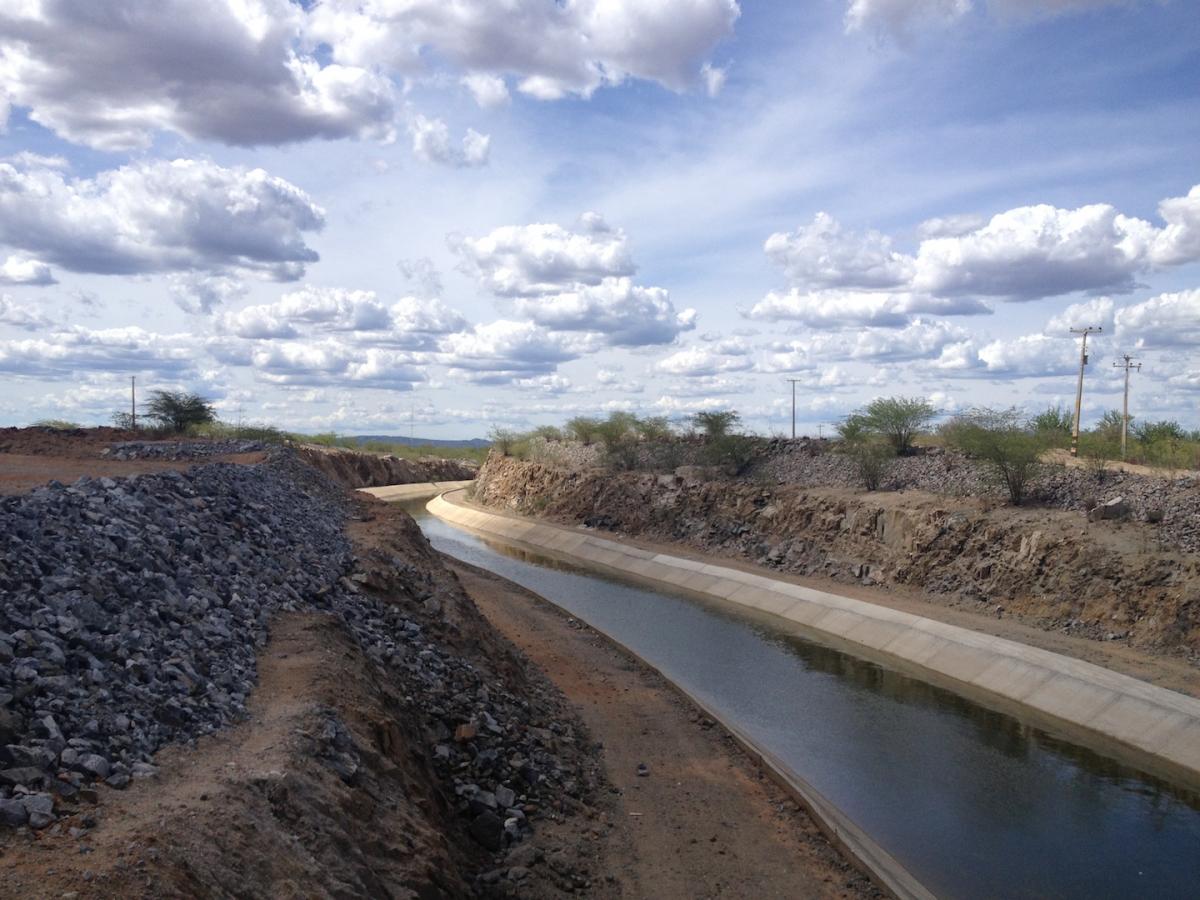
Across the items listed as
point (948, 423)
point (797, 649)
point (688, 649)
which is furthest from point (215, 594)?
point (948, 423)

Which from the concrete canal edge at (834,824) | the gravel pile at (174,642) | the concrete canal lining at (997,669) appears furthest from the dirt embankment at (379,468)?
the concrete canal edge at (834,824)

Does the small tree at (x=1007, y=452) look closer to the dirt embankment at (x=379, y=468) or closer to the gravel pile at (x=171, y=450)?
the gravel pile at (x=171, y=450)

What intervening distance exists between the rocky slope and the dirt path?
0.97 m

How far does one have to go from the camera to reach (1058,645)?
90.6 feet

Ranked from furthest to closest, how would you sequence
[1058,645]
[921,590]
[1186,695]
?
[921,590]
[1058,645]
[1186,695]

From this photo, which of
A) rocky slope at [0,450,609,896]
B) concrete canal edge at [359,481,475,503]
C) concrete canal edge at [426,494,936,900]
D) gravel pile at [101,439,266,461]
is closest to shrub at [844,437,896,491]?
concrete canal edge at [426,494,936,900]

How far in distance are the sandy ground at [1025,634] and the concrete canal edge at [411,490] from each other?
53241 millimetres

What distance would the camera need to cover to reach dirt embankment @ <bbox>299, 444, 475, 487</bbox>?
90.9 metres

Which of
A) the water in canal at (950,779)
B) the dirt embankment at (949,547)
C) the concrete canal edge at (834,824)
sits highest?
the dirt embankment at (949,547)

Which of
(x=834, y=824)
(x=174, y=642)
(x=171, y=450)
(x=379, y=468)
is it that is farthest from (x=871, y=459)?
(x=379, y=468)

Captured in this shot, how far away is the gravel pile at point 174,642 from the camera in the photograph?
882 cm

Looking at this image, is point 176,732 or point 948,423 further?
point 948,423

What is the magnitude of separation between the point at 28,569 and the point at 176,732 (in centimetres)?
330

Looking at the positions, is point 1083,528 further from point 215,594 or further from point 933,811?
point 215,594
